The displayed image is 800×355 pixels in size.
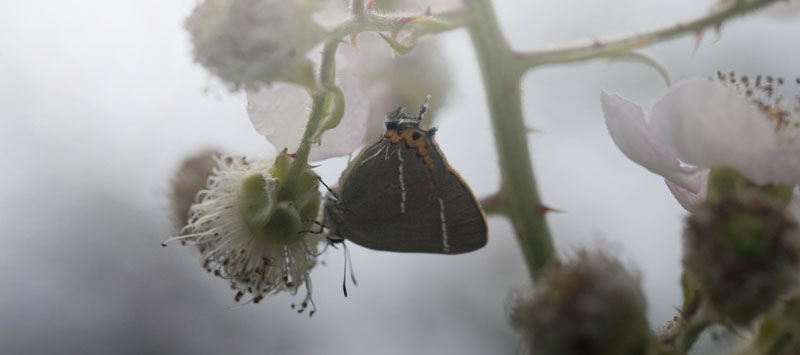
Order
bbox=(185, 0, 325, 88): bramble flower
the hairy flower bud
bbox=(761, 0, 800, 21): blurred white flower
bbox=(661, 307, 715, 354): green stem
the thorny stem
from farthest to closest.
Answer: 1. the hairy flower bud
2. bbox=(761, 0, 800, 21): blurred white flower
3. the thorny stem
4. bbox=(185, 0, 325, 88): bramble flower
5. bbox=(661, 307, 715, 354): green stem

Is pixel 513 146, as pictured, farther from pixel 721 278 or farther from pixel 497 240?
pixel 497 240

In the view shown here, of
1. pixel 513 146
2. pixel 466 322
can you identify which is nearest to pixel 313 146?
pixel 513 146

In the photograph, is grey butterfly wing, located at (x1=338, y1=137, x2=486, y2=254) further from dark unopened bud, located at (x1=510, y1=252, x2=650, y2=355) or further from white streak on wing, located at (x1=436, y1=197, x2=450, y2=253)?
dark unopened bud, located at (x1=510, y1=252, x2=650, y2=355)

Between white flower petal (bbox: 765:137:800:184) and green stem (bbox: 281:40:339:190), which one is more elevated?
green stem (bbox: 281:40:339:190)

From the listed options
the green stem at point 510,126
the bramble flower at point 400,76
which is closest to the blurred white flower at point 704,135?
the green stem at point 510,126

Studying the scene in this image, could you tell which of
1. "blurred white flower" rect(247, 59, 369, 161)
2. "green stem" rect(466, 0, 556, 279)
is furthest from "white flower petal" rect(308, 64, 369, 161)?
"green stem" rect(466, 0, 556, 279)
